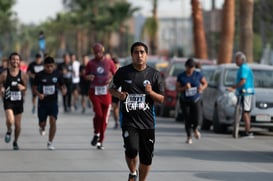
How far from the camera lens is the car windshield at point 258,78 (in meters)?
22.5

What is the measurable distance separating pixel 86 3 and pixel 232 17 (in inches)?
1901

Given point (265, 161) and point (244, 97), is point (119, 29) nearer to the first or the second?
point (244, 97)

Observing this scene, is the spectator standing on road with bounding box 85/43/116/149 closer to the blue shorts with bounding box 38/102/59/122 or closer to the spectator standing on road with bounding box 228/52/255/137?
the blue shorts with bounding box 38/102/59/122

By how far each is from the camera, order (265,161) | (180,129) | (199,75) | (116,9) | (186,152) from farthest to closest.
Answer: (116,9) < (180,129) < (199,75) < (186,152) < (265,161)

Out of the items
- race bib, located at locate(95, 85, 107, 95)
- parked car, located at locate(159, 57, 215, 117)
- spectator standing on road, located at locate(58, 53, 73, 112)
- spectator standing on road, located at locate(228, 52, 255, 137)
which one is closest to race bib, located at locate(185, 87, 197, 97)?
spectator standing on road, located at locate(228, 52, 255, 137)

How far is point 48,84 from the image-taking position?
1773 centimetres

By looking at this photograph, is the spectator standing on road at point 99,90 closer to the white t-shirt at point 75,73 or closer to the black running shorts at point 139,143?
the black running shorts at point 139,143

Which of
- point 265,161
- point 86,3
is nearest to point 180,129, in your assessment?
point 265,161

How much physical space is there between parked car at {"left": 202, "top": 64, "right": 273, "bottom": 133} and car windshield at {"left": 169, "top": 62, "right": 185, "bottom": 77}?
5088mm

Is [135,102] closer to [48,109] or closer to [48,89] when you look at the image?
[48,109]

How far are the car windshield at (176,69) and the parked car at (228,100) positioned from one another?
5088mm

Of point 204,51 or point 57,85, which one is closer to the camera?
point 57,85

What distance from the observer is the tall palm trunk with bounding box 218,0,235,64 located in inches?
A: 1528

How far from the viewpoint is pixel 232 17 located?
128 ft
